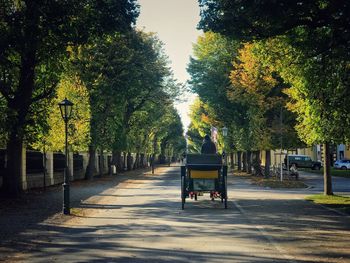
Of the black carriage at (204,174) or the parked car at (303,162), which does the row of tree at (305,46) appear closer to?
the black carriage at (204,174)

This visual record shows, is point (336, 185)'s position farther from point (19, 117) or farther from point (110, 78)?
point (19, 117)

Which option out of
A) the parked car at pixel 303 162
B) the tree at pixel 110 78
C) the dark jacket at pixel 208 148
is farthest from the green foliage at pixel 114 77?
the parked car at pixel 303 162

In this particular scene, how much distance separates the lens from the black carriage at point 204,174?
16.8 m

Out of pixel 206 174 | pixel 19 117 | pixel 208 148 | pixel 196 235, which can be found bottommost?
pixel 196 235

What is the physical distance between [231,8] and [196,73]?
1185 inches

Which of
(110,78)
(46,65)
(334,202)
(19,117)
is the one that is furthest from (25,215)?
(110,78)

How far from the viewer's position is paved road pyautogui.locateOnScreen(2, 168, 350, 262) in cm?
891

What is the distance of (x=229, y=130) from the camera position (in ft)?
154

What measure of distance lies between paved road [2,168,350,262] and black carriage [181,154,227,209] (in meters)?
0.66

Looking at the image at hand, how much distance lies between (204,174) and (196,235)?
572 centimetres

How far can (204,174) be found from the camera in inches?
661

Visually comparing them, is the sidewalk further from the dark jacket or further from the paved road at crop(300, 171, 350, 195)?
the paved road at crop(300, 171, 350, 195)

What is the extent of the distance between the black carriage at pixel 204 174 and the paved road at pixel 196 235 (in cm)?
66

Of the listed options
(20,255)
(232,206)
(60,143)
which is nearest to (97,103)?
(60,143)
